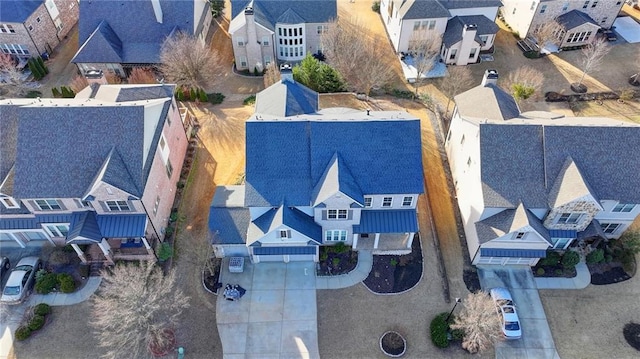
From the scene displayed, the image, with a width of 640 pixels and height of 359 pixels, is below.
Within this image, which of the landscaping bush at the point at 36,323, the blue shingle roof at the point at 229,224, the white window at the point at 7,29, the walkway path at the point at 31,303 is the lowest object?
the walkway path at the point at 31,303

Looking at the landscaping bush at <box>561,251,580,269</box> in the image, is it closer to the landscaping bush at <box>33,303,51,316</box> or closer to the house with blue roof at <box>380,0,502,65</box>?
the house with blue roof at <box>380,0,502,65</box>

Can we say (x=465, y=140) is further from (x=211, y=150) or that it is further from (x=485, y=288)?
(x=211, y=150)

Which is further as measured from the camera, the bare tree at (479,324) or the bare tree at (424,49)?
the bare tree at (424,49)

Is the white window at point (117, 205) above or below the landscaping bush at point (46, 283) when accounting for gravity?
above

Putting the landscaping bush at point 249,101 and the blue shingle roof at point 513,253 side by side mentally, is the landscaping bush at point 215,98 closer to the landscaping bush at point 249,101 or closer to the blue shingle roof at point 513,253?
the landscaping bush at point 249,101

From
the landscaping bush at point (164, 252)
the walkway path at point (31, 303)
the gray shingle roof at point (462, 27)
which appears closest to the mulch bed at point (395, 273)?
the landscaping bush at point (164, 252)

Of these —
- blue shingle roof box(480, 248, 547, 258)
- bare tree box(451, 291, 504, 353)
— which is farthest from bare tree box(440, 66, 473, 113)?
bare tree box(451, 291, 504, 353)

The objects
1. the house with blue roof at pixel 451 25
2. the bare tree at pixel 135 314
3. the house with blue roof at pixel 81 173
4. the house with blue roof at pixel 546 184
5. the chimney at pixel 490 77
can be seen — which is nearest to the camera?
the bare tree at pixel 135 314

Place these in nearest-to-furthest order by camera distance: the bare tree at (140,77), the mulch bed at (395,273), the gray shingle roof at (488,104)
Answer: the mulch bed at (395,273), the gray shingle roof at (488,104), the bare tree at (140,77)
